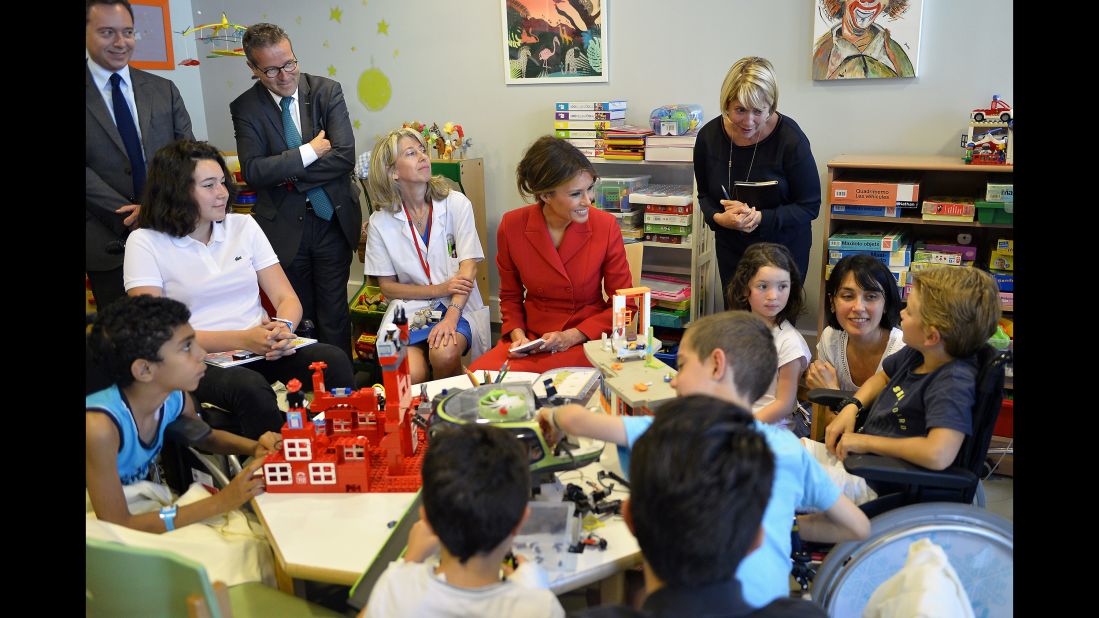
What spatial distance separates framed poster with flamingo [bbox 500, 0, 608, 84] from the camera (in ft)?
14.0

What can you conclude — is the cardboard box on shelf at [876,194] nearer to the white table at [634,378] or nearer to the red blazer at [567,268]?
the red blazer at [567,268]

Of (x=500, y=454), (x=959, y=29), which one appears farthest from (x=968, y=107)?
(x=500, y=454)

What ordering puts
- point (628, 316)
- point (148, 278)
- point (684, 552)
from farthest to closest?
point (148, 278) → point (628, 316) → point (684, 552)

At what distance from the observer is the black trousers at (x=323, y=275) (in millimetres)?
3525

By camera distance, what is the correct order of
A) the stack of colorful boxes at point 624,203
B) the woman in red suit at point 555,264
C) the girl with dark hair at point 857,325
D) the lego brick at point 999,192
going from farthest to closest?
the stack of colorful boxes at point 624,203, the lego brick at point 999,192, the woman in red suit at point 555,264, the girl with dark hair at point 857,325

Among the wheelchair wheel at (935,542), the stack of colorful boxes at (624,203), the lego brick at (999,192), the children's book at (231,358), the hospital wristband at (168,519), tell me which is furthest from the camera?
the stack of colorful boxes at (624,203)

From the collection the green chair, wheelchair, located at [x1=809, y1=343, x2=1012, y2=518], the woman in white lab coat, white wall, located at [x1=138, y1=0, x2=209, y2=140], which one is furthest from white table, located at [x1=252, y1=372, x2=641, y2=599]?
white wall, located at [x1=138, y1=0, x2=209, y2=140]

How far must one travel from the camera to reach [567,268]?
2893 mm

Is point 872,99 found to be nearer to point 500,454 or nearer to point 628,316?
point 628,316

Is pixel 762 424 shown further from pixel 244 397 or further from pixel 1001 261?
pixel 1001 261

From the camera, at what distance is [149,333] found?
1.80 meters

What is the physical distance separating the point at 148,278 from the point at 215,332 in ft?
0.86

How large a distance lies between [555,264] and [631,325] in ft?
2.26

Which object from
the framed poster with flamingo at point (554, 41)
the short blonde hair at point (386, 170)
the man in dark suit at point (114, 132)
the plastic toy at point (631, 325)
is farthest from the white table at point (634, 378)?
the framed poster with flamingo at point (554, 41)
